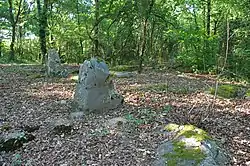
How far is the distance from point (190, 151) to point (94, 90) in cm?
290

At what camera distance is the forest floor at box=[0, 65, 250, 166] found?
4.55m

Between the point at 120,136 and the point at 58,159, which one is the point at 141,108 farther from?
the point at 58,159

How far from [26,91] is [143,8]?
251 inches

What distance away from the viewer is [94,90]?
21.1ft

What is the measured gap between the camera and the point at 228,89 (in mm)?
8336

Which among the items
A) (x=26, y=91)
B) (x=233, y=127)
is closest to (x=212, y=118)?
(x=233, y=127)

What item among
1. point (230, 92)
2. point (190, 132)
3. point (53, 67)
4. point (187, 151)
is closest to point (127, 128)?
point (190, 132)

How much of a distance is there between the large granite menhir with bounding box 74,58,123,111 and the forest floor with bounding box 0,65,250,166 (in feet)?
0.74

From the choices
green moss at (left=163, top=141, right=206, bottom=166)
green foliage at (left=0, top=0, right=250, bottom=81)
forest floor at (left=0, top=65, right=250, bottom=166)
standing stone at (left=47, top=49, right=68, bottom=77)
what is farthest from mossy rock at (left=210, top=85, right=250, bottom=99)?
standing stone at (left=47, top=49, right=68, bottom=77)

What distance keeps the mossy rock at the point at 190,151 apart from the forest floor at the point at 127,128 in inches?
8.4

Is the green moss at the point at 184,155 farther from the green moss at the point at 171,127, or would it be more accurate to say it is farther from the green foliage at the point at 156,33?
the green foliage at the point at 156,33

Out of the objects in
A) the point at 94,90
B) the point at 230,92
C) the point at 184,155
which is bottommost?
the point at 184,155

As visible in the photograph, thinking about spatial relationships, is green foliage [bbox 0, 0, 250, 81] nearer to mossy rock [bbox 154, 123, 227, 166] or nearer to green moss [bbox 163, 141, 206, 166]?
mossy rock [bbox 154, 123, 227, 166]

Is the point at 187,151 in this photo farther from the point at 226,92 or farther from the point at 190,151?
the point at 226,92
